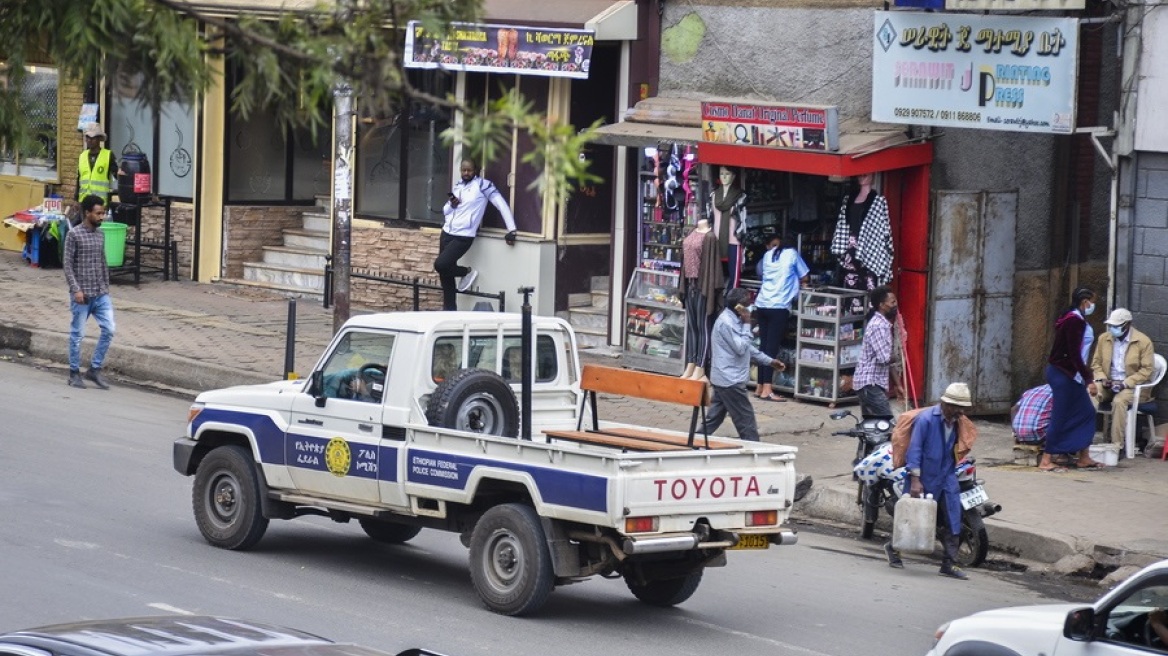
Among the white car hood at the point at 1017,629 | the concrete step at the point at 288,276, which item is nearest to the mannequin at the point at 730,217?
the concrete step at the point at 288,276

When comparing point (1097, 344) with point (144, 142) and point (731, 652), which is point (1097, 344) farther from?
point (144, 142)

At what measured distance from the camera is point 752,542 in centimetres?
1082

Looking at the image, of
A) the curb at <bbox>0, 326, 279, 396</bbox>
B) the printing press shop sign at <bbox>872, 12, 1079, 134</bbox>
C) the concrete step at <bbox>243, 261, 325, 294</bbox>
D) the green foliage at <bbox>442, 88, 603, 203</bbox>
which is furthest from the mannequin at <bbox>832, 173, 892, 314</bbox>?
the green foliage at <bbox>442, 88, 603, 203</bbox>

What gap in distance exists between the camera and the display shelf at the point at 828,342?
60.1ft

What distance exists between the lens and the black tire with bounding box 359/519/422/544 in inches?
499

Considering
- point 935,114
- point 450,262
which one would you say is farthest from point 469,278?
point 935,114

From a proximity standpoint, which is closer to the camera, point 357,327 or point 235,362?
point 357,327

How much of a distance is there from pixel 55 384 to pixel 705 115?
7430 millimetres

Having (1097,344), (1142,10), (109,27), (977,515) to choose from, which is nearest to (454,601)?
(977,515)

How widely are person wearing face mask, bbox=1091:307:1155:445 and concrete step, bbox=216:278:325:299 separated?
38.9 ft

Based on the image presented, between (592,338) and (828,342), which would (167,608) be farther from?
(592,338)

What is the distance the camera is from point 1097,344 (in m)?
16.5

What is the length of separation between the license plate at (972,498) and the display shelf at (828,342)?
5241 mm

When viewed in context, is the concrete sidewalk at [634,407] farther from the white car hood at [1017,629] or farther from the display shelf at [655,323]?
the white car hood at [1017,629]
